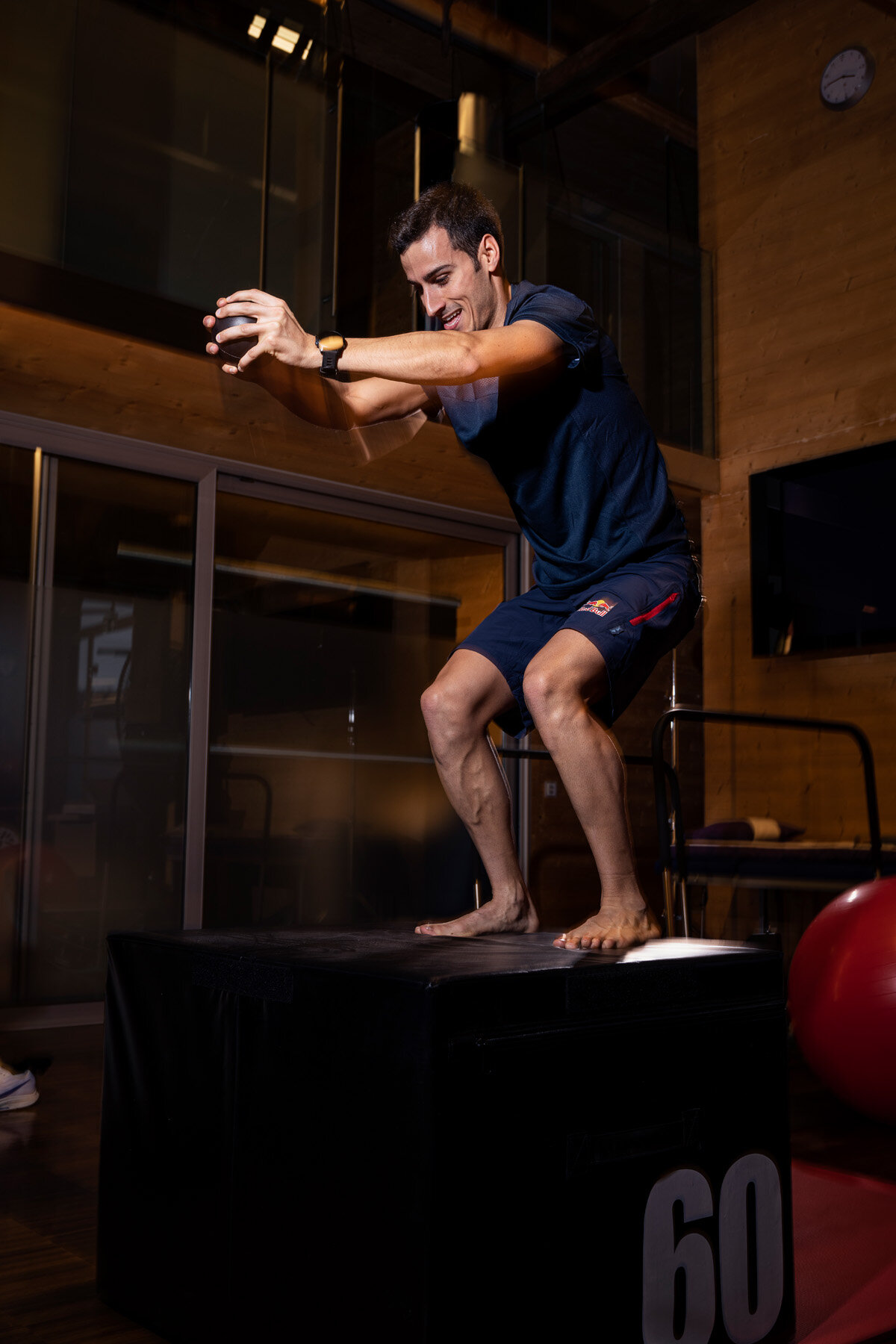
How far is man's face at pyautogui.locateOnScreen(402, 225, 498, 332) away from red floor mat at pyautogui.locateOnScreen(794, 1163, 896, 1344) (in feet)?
4.94

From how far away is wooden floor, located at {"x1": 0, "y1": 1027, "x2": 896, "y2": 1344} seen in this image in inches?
56.3

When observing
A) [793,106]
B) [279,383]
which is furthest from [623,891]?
[793,106]

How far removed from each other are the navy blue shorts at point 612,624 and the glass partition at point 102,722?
9.12 feet

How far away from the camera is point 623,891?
1694mm

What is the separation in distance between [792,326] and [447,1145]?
594 centimetres

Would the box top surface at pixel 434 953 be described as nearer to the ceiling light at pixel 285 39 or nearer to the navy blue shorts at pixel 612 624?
the navy blue shorts at pixel 612 624

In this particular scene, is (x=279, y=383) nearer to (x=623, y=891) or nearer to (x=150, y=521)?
(x=623, y=891)

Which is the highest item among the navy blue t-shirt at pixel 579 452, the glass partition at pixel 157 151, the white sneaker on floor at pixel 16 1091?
the glass partition at pixel 157 151

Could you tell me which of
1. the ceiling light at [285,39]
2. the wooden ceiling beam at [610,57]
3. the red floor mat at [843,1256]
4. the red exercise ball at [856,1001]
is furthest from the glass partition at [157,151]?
the red floor mat at [843,1256]

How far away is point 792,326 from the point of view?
619 cm

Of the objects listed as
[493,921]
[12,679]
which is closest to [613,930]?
[493,921]

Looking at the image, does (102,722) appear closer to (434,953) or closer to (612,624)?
(612,624)

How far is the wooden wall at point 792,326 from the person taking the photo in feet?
18.9

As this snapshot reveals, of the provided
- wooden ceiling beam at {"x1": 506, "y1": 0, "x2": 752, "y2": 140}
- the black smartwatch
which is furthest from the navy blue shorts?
wooden ceiling beam at {"x1": 506, "y1": 0, "x2": 752, "y2": 140}
